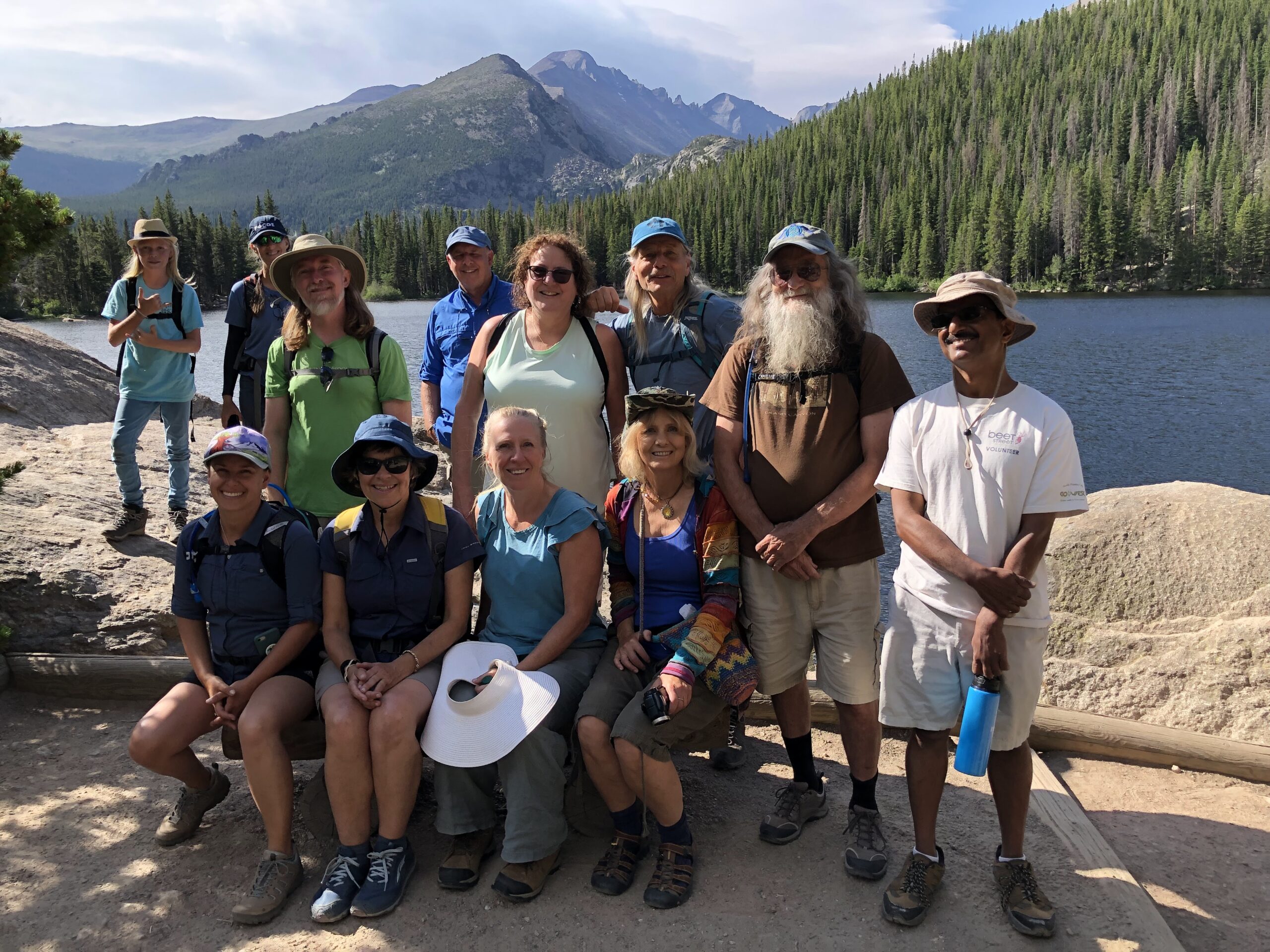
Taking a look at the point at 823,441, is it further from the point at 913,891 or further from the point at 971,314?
the point at 913,891

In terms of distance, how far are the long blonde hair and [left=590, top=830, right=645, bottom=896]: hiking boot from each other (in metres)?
2.74

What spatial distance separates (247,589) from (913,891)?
9.71 feet

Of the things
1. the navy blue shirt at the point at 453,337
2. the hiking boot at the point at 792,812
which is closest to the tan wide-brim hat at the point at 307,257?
the navy blue shirt at the point at 453,337

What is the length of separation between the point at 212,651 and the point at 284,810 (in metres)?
0.83

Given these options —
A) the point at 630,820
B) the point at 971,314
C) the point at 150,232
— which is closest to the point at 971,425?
the point at 971,314

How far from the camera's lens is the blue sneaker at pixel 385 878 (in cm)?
325

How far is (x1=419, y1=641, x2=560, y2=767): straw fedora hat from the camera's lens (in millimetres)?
3385

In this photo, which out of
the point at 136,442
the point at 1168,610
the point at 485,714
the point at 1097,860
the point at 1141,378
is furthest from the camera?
the point at 1141,378

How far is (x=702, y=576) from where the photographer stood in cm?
368

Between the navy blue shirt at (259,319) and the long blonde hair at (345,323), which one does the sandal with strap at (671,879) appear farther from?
the navy blue shirt at (259,319)

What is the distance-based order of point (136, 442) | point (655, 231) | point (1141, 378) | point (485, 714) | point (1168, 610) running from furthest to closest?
point (1141, 378) < point (136, 442) < point (1168, 610) < point (655, 231) < point (485, 714)

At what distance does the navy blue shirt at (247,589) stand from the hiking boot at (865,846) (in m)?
2.43

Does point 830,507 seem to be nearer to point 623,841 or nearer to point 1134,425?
point 623,841

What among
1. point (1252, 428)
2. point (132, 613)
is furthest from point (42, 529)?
point (1252, 428)
